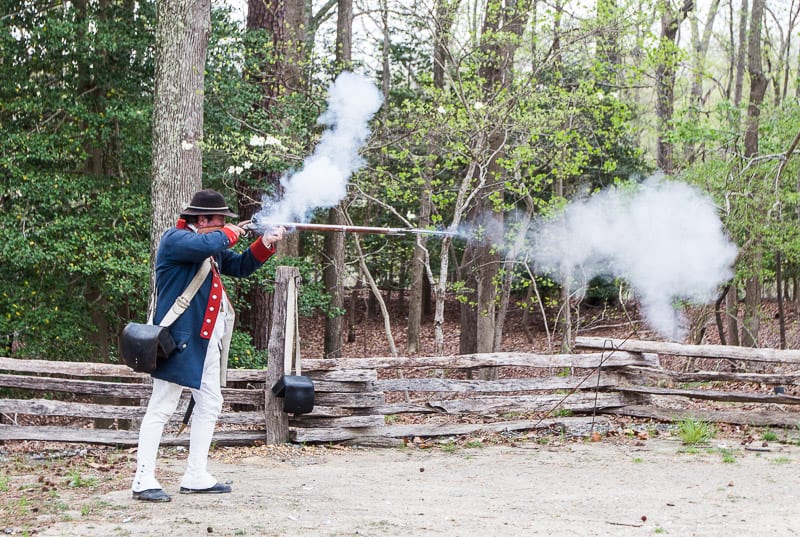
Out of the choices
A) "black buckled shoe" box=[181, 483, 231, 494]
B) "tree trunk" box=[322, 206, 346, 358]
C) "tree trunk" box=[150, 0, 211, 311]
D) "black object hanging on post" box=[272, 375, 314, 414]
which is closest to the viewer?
"black buckled shoe" box=[181, 483, 231, 494]

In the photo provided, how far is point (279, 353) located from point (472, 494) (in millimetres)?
2610

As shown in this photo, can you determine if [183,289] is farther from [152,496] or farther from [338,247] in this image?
[338,247]

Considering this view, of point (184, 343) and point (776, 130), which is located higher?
point (776, 130)

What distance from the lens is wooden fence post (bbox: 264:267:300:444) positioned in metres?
7.74

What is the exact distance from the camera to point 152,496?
534cm

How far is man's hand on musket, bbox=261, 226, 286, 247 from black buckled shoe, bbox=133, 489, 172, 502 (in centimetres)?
185

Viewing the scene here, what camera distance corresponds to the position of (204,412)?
571 cm

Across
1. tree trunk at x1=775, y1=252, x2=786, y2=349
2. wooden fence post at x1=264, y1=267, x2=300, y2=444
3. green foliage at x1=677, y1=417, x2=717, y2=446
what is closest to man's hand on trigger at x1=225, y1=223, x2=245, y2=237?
wooden fence post at x1=264, y1=267, x2=300, y2=444

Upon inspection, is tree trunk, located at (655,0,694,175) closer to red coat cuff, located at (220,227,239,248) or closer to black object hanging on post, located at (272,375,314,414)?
black object hanging on post, located at (272,375,314,414)

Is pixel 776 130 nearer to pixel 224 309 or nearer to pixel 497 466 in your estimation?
pixel 497 466

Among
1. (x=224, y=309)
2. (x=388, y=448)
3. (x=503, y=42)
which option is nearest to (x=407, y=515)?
(x=224, y=309)

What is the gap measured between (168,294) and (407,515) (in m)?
2.18

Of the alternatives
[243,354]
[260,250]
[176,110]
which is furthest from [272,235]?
[243,354]

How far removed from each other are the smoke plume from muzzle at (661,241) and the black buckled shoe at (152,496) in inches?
281
